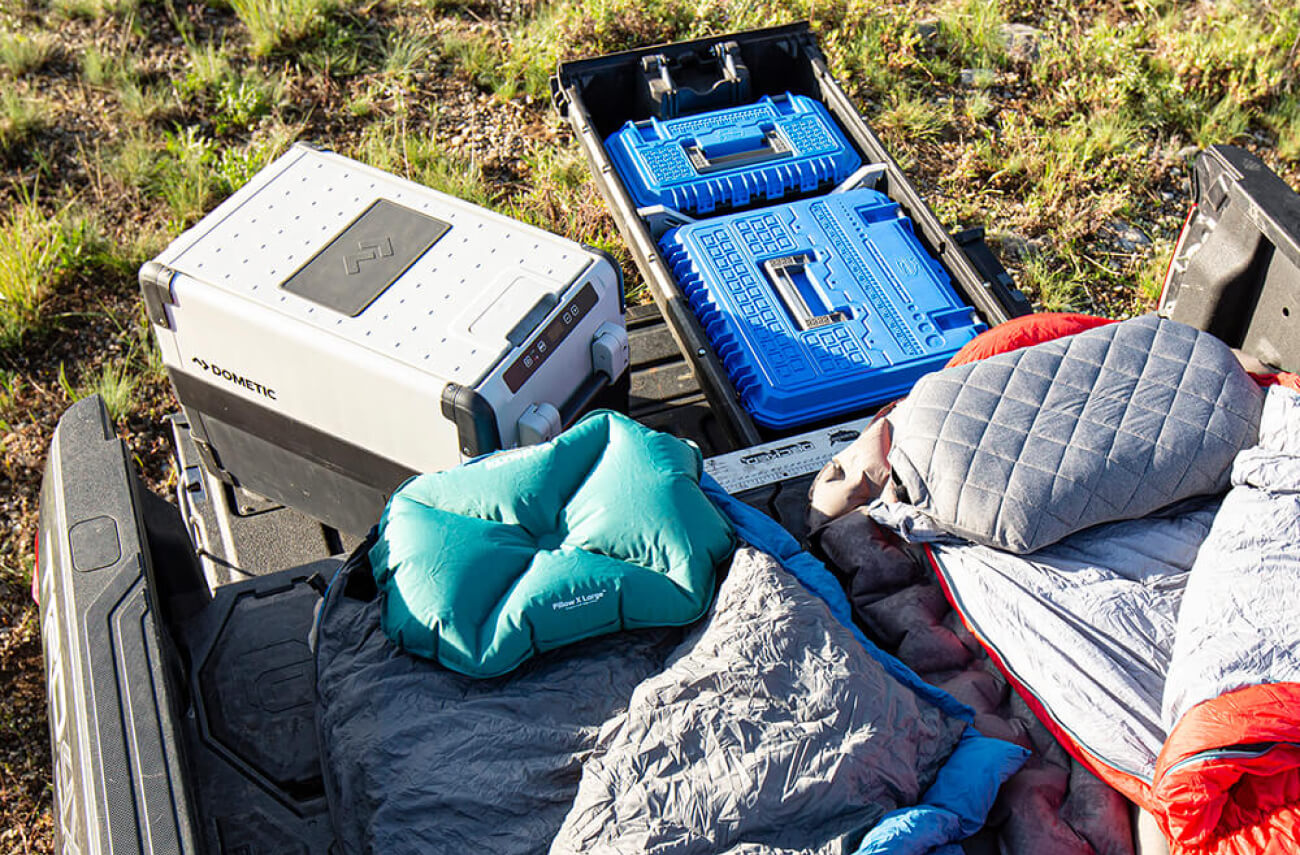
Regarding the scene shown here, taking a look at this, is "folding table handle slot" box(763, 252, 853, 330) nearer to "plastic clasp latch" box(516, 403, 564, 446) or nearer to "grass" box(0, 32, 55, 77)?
"plastic clasp latch" box(516, 403, 564, 446)

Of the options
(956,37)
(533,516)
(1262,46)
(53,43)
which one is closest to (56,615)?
(533,516)

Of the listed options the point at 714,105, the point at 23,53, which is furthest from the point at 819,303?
the point at 23,53

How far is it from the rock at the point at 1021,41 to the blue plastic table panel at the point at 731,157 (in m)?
1.48

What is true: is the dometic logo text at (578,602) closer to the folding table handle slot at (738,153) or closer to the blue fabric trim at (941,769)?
the blue fabric trim at (941,769)

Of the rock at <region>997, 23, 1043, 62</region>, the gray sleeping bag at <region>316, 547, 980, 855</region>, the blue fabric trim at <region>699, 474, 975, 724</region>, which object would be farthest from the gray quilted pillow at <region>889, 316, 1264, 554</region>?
the rock at <region>997, 23, 1043, 62</region>

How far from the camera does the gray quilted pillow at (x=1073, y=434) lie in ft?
6.82

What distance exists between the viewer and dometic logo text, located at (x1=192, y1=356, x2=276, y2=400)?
2428 millimetres

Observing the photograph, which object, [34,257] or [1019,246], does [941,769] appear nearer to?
[1019,246]

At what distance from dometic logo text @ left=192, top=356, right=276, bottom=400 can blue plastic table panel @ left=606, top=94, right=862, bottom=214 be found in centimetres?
133

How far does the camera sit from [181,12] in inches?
180

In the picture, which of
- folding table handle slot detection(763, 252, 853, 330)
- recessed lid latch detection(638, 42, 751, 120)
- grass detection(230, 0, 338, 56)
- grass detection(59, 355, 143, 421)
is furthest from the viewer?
grass detection(230, 0, 338, 56)

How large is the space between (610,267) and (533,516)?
679 mm

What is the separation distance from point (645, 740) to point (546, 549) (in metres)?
0.43

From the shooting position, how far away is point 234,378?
8.08 feet
